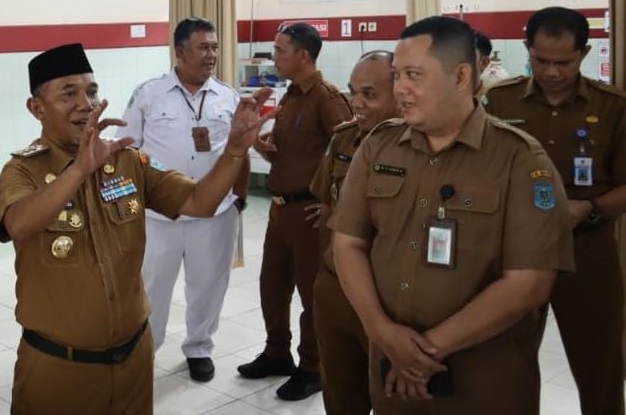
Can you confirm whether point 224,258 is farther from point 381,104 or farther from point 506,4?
point 506,4

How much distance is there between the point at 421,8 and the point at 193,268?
8.28 ft

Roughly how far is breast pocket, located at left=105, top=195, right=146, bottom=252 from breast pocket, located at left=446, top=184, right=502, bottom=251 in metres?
0.90

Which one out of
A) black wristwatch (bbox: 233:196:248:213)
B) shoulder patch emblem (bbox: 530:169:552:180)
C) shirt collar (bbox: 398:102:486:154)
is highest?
shirt collar (bbox: 398:102:486:154)

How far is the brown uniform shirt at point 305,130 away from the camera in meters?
3.64

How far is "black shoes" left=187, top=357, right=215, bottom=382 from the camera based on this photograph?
3.80 metres

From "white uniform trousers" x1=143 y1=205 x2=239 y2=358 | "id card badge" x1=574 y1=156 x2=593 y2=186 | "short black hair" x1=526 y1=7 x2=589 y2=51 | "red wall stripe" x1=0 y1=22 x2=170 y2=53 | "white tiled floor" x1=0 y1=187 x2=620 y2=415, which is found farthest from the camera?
"red wall stripe" x1=0 y1=22 x2=170 y2=53

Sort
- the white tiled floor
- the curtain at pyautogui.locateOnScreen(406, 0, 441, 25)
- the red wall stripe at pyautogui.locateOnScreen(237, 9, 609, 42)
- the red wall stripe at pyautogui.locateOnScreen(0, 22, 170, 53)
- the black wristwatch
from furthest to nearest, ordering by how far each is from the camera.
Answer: the red wall stripe at pyautogui.locateOnScreen(0, 22, 170, 53), the red wall stripe at pyautogui.locateOnScreen(237, 9, 609, 42), the curtain at pyautogui.locateOnScreen(406, 0, 441, 25), the black wristwatch, the white tiled floor

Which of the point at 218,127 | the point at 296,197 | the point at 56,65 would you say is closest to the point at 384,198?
the point at 56,65

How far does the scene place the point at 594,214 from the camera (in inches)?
105

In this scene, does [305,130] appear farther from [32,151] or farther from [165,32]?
[165,32]

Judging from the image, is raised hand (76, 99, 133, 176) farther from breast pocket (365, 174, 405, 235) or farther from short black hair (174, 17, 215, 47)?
short black hair (174, 17, 215, 47)

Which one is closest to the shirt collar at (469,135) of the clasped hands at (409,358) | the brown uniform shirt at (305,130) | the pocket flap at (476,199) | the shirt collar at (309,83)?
the pocket flap at (476,199)

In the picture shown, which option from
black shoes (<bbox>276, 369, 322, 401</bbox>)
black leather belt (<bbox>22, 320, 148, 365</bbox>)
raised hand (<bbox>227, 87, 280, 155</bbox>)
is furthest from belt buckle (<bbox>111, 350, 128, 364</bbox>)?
black shoes (<bbox>276, 369, 322, 401</bbox>)

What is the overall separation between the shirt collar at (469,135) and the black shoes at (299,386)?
1.88 m
